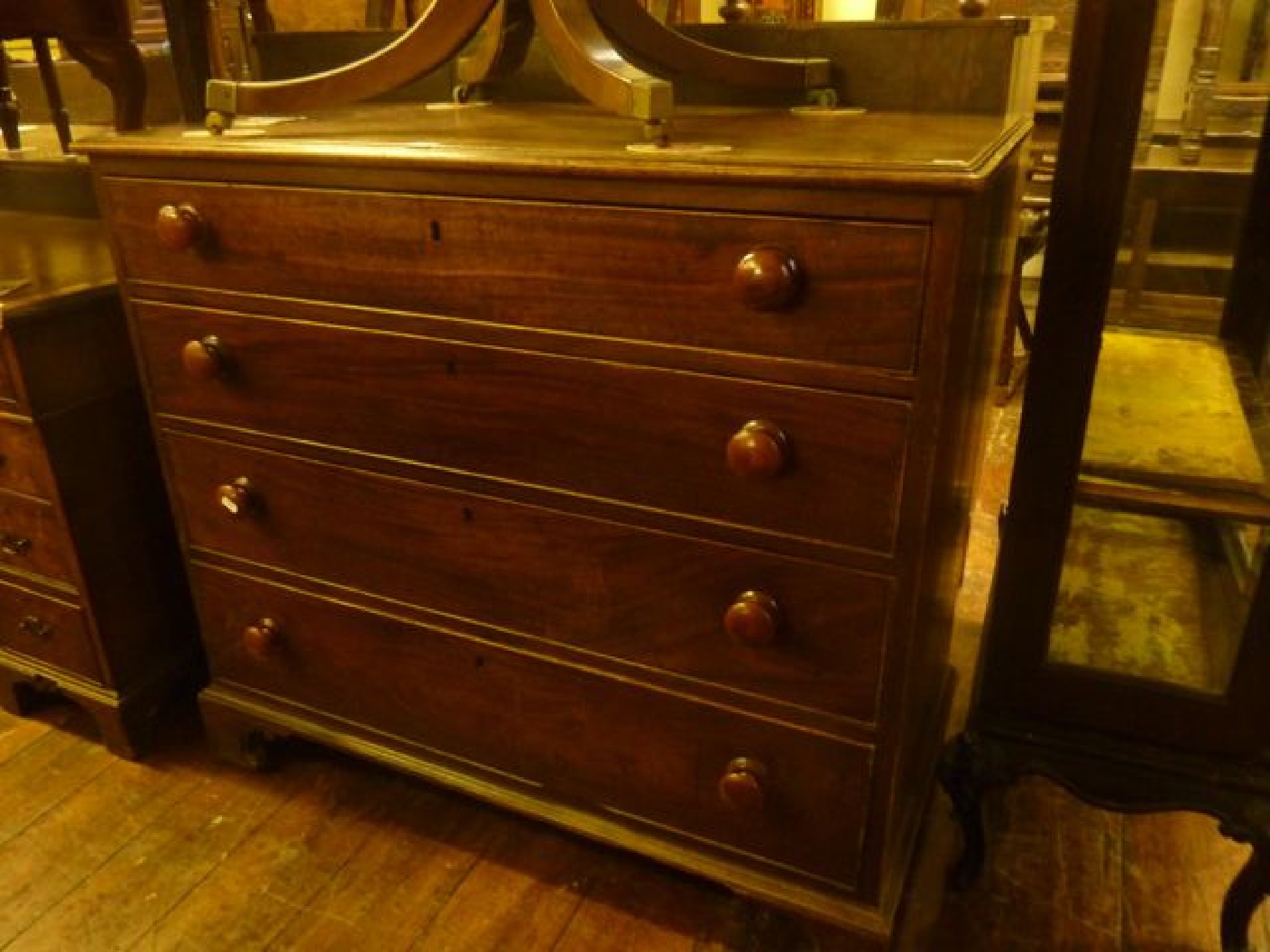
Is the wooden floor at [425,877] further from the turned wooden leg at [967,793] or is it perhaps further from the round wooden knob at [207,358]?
the round wooden knob at [207,358]

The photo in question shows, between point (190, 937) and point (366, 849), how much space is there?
26 cm

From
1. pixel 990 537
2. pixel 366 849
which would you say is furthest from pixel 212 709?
pixel 990 537

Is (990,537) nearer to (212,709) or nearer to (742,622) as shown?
(742,622)

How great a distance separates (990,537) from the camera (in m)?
2.36

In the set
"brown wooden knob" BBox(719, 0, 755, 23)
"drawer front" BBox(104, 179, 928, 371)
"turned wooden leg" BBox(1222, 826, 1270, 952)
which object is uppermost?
"brown wooden knob" BBox(719, 0, 755, 23)

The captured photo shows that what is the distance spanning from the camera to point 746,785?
118cm

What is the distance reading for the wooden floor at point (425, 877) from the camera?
1.37m

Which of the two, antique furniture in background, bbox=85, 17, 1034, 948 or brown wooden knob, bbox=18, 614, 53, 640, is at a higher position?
antique furniture in background, bbox=85, 17, 1034, 948

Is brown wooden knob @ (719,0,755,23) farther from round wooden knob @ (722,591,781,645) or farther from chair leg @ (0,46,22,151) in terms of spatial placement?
chair leg @ (0,46,22,151)

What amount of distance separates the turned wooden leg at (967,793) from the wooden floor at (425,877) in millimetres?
39

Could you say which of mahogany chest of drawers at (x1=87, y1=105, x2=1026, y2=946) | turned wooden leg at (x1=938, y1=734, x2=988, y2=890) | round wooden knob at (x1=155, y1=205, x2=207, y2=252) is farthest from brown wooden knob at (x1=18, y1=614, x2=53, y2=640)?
turned wooden leg at (x1=938, y1=734, x2=988, y2=890)

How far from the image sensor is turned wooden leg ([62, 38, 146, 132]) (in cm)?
177

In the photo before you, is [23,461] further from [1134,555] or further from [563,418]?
[1134,555]

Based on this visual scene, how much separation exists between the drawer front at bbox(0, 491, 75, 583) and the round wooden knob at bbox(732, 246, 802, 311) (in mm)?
1161
